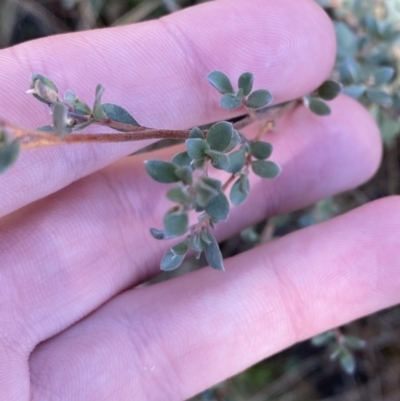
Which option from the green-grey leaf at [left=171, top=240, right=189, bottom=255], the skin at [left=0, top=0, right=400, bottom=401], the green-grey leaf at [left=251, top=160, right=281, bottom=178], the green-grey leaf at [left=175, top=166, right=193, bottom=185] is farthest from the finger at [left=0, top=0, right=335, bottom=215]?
the green-grey leaf at [left=175, top=166, right=193, bottom=185]

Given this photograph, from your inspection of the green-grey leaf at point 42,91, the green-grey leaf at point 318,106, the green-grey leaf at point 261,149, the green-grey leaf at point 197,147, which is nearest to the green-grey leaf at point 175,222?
the green-grey leaf at point 197,147

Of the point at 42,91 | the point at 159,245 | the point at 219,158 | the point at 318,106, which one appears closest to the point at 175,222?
the point at 219,158

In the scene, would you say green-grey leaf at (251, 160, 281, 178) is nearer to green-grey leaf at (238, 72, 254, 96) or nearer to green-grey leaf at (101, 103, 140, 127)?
green-grey leaf at (238, 72, 254, 96)

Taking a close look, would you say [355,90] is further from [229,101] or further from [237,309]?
[237,309]

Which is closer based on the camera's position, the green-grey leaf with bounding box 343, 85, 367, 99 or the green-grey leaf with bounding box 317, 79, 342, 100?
the green-grey leaf with bounding box 317, 79, 342, 100

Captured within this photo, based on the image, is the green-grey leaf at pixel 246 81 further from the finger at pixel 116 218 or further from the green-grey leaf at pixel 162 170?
the finger at pixel 116 218

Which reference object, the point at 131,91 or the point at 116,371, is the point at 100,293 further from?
the point at 131,91
